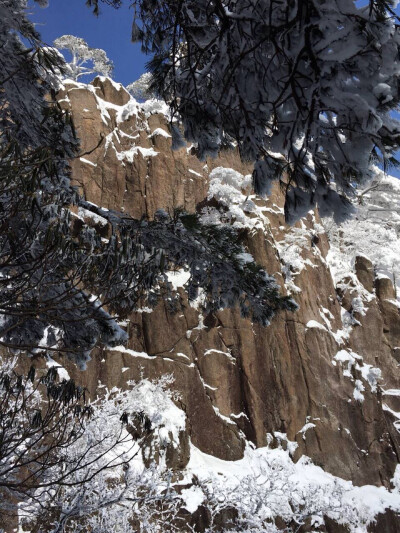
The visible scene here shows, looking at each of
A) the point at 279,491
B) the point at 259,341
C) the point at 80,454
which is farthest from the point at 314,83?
the point at 259,341

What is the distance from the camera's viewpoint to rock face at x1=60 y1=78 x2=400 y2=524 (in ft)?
49.8

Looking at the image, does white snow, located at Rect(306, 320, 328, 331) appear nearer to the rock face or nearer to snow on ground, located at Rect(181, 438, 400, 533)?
the rock face

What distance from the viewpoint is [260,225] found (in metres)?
18.5

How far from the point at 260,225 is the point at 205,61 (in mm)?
15733

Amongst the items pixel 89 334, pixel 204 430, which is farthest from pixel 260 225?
pixel 89 334

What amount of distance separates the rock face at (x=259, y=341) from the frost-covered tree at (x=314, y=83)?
42.0 ft

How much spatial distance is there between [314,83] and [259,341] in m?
15.6

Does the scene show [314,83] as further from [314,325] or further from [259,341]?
[314,325]

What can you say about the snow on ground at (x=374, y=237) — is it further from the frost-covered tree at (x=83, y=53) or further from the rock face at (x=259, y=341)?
the frost-covered tree at (x=83, y=53)

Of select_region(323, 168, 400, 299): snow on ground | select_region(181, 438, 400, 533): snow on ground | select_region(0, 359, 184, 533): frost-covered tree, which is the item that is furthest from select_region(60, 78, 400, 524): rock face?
select_region(0, 359, 184, 533): frost-covered tree

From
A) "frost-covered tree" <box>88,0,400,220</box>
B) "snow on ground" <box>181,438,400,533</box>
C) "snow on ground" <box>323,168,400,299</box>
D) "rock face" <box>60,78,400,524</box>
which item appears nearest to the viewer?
"frost-covered tree" <box>88,0,400,220</box>

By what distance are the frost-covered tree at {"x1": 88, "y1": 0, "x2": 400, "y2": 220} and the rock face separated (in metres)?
12.8

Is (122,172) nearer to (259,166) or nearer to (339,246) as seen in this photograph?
(339,246)

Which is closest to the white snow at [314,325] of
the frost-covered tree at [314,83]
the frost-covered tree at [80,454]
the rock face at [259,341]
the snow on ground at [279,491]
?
the rock face at [259,341]
